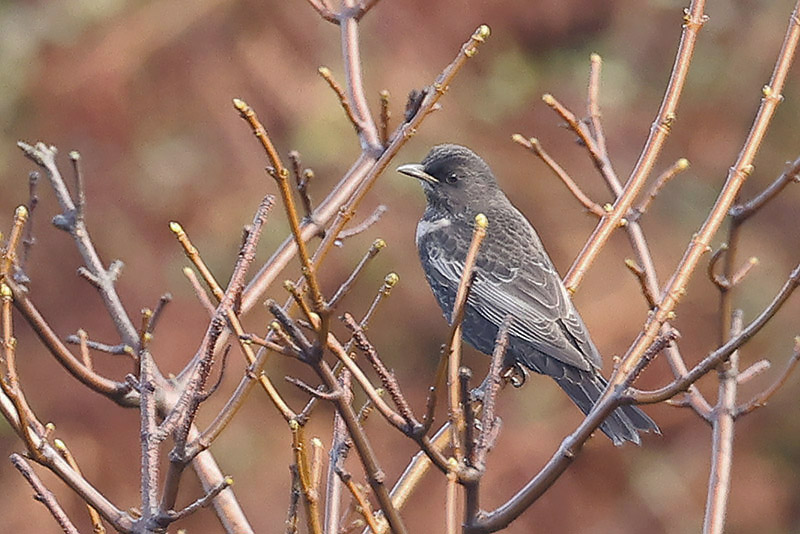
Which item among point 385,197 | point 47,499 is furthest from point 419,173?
point 385,197

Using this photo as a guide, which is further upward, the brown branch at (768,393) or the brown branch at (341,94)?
the brown branch at (341,94)

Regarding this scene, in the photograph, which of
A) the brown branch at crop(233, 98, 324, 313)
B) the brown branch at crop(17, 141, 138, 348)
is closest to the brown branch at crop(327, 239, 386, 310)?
the brown branch at crop(233, 98, 324, 313)

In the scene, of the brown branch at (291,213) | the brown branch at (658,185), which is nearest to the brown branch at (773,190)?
the brown branch at (658,185)

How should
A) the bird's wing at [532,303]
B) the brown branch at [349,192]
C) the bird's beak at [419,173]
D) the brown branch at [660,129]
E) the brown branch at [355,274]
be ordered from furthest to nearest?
the bird's beak at [419,173] < the bird's wing at [532,303] < the brown branch at [660,129] < the brown branch at [349,192] < the brown branch at [355,274]

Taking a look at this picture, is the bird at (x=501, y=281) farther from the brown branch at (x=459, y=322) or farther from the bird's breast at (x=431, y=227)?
the brown branch at (x=459, y=322)

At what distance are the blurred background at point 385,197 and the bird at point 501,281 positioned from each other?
3.07 metres

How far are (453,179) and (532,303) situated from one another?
72cm

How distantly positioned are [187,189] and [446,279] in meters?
4.50

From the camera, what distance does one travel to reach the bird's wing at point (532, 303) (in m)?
4.25

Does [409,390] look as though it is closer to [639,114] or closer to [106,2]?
[639,114]

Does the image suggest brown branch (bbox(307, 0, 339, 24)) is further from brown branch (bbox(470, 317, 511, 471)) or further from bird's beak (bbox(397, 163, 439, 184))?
brown branch (bbox(470, 317, 511, 471))

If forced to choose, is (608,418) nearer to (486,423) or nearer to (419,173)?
(419,173)

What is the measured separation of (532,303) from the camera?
438cm

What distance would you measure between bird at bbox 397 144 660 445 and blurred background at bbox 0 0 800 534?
3.07 m
